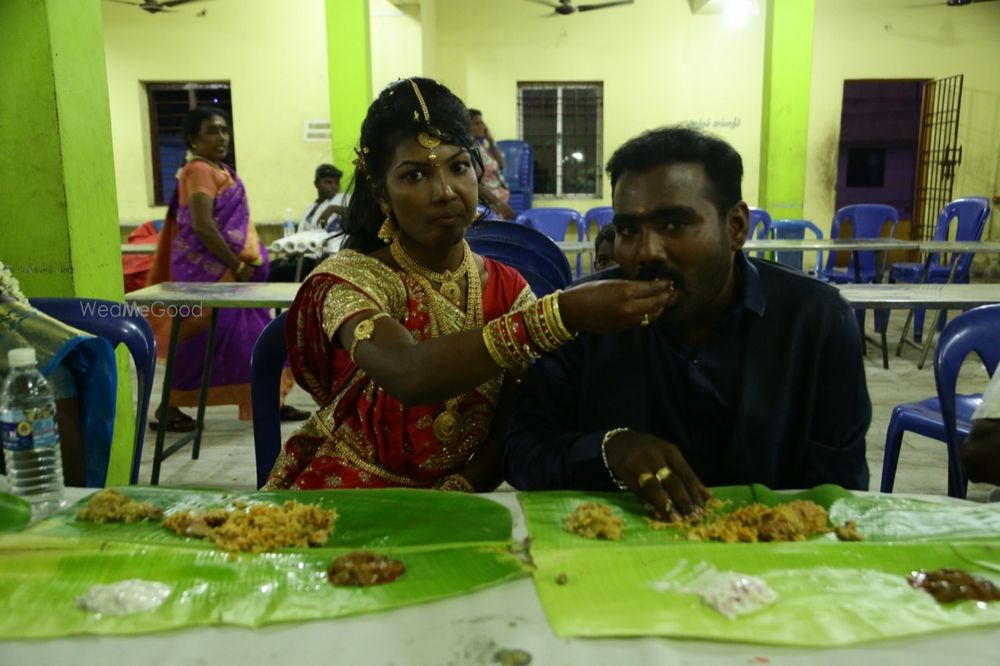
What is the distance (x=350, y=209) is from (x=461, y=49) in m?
10.2

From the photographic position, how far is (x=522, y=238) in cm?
315

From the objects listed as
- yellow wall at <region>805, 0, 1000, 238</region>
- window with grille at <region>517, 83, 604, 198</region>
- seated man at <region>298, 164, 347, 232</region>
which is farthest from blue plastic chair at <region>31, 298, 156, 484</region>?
yellow wall at <region>805, 0, 1000, 238</region>

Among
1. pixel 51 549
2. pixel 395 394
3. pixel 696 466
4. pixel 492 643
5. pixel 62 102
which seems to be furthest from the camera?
pixel 62 102

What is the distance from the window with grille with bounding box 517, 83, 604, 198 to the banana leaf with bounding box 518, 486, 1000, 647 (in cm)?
1096

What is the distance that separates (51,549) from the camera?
4.04 feet

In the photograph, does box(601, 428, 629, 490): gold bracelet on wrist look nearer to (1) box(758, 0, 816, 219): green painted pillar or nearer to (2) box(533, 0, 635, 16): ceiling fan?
(1) box(758, 0, 816, 219): green painted pillar

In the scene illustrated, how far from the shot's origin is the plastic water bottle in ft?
4.61

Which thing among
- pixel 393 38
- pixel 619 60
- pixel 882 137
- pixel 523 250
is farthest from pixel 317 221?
pixel 882 137

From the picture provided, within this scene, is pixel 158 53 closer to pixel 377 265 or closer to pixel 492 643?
pixel 377 265

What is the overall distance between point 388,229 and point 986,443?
55.5 inches

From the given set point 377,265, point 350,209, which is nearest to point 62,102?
point 350,209

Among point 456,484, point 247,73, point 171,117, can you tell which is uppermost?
point 247,73

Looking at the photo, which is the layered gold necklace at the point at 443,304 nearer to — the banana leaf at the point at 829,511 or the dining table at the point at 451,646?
the banana leaf at the point at 829,511

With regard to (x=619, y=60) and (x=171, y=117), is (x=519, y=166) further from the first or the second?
(x=171, y=117)
